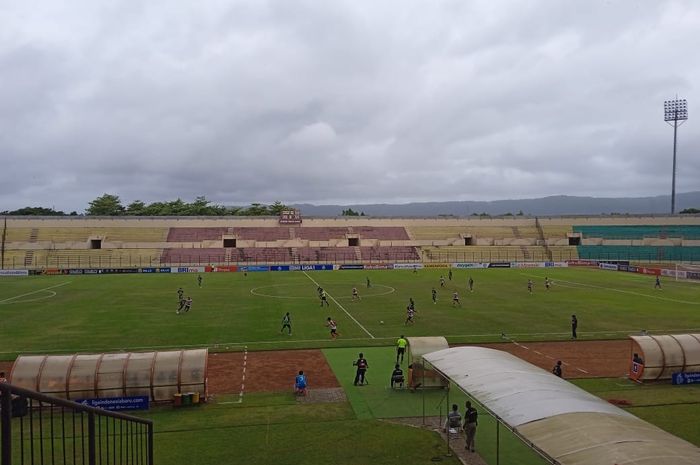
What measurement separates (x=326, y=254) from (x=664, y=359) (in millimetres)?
77434

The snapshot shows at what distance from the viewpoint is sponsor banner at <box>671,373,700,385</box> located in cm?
2352

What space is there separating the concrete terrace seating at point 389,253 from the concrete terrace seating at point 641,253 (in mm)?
31425

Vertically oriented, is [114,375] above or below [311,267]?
below

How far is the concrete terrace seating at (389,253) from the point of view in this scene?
98125 millimetres


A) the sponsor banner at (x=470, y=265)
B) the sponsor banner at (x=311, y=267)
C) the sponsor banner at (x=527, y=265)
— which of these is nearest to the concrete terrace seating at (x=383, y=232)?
the sponsor banner at (x=470, y=265)

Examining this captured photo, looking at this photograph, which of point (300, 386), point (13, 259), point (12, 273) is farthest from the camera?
point (13, 259)

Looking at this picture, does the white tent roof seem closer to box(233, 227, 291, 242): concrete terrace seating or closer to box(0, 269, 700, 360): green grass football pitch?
box(0, 269, 700, 360): green grass football pitch

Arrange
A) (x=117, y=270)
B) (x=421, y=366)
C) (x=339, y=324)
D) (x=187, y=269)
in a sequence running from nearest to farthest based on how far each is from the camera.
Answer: (x=421, y=366), (x=339, y=324), (x=117, y=270), (x=187, y=269)

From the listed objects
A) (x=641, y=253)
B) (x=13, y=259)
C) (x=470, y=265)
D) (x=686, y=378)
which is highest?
(x=641, y=253)

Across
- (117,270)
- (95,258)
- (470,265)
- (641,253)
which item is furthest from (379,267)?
(641,253)

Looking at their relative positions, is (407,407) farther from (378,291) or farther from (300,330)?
(378,291)

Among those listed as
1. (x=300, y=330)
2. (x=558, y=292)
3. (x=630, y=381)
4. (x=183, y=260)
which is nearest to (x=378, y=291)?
(x=558, y=292)

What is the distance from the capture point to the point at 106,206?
142 m

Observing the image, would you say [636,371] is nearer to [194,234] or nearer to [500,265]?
[500,265]
